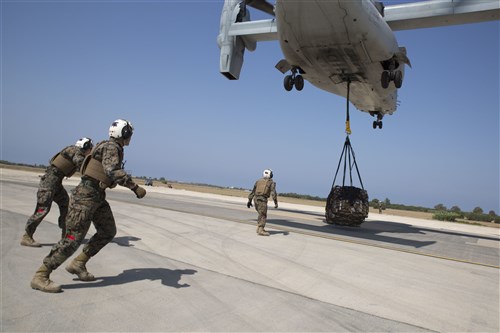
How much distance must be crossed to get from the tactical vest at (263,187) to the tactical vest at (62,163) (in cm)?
537

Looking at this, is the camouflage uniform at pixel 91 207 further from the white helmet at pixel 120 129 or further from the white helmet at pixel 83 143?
the white helmet at pixel 83 143

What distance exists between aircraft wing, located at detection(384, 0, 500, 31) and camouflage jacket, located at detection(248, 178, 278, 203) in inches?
292

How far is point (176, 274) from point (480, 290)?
17.6ft

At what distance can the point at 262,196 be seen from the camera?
10.2 m

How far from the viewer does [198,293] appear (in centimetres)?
436

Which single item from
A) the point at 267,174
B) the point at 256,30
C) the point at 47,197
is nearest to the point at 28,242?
the point at 47,197

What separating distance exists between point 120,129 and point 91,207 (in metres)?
1.11

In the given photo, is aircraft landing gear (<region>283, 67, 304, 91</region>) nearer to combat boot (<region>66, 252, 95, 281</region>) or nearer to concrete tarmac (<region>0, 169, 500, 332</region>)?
concrete tarmac (<region>0, 169, 500, 332</region>)

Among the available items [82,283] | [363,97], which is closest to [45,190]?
[82,283]

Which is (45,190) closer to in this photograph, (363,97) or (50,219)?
(50,219)

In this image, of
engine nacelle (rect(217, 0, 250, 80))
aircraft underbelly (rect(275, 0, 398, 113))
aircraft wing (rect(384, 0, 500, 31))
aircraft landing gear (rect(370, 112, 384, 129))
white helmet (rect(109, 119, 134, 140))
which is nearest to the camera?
white helmet (rect(109, 119, 134, 140))

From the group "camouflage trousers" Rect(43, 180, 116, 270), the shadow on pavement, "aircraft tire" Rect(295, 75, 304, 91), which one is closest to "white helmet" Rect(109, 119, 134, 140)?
"camouflage trousers" Rect(43, 180, 116, 270)

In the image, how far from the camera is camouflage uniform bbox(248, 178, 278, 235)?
1002 centimetres

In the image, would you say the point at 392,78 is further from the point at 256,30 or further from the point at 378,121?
the point at 378,121
